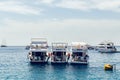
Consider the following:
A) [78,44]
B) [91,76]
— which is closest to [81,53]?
[78,44]

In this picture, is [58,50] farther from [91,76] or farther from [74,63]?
[91,76]

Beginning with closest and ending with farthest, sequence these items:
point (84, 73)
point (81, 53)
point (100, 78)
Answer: point (100, 78) → point (84, 73) → point (81, 53)

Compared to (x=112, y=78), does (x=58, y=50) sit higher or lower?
higher

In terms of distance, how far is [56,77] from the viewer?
93812mm

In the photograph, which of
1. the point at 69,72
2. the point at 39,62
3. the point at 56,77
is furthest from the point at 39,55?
the point at 56,77

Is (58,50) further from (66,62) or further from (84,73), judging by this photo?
(84,73)

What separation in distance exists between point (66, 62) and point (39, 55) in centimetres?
1087

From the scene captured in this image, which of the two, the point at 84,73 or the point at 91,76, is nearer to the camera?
the point at 91,76

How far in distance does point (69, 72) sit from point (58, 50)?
22939 mm

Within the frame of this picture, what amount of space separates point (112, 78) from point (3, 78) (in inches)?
1192

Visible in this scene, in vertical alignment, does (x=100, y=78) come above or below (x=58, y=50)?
below

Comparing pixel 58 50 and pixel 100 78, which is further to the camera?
pixel 58 50

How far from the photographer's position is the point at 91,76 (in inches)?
3829

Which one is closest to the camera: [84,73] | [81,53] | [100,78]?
[100,78]
